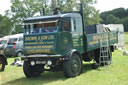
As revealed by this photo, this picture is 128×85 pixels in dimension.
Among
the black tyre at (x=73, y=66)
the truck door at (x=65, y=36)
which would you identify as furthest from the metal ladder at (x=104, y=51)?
the truck door at (x=65, y=36)

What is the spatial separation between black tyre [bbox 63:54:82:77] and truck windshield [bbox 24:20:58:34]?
4.98 ft

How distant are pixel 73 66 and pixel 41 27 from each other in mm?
2277

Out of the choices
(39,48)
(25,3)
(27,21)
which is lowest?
(39,48)

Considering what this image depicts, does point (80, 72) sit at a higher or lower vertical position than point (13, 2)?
lower

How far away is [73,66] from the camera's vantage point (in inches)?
399

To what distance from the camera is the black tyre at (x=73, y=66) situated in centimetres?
971

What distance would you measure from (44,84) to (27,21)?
3.19m

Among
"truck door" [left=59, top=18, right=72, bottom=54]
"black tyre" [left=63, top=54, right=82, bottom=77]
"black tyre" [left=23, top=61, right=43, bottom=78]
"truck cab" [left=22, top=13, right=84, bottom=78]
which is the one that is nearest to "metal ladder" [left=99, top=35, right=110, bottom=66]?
"truck cab" [left=22, top=13, right=84, bottom=78]

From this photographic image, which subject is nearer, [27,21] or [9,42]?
[27,21]

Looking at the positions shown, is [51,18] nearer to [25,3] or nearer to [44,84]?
[44,84]

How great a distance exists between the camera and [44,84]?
9.05 metres

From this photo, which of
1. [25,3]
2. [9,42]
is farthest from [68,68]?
[25,3]

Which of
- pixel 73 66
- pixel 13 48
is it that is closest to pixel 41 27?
pixel 73 66

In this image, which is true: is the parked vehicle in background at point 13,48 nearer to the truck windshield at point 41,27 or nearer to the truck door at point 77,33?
the truck windshield at point 41,27
